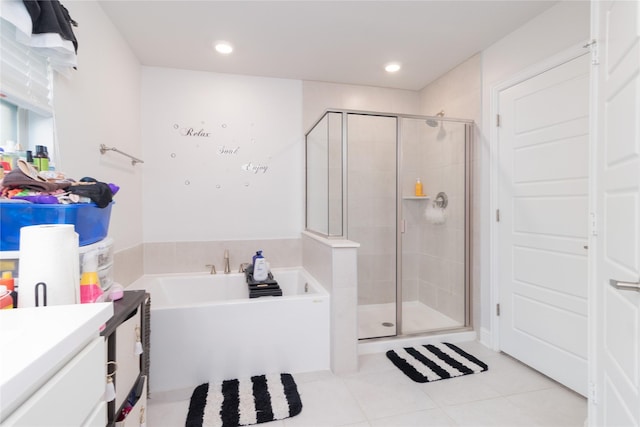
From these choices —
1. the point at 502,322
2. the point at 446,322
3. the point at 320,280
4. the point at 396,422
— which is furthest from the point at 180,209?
the point at 502,322

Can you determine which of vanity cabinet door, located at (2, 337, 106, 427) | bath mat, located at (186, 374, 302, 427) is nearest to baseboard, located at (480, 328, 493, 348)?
bath mat, located at (186, 374, 302, 427)

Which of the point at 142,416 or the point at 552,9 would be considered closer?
the point at 142,416

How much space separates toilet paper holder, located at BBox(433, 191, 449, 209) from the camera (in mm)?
3078

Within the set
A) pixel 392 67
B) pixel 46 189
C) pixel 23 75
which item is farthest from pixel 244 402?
pixel 392 67

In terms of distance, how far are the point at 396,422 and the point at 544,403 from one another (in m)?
0.91

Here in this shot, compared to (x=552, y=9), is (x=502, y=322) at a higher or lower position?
lower

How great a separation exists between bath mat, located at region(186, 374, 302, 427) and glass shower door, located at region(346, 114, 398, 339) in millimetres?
1271

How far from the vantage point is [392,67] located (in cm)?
299

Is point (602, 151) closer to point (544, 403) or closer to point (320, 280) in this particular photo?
point (544, 403)

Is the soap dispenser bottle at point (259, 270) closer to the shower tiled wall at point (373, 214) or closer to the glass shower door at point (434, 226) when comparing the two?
the shower tiled wall at point (373, 214)

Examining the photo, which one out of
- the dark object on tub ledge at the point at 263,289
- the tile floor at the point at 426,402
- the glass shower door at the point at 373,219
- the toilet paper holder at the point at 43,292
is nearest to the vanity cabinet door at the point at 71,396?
the toilet paper holder at the point at 43,292

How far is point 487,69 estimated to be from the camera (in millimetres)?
2635

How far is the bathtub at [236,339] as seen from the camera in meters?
2.05

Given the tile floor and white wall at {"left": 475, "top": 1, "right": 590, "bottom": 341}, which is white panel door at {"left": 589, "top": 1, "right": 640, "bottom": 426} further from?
white wall at {"left": 475, "top": 1, "right": 590, "bottom": 341}
